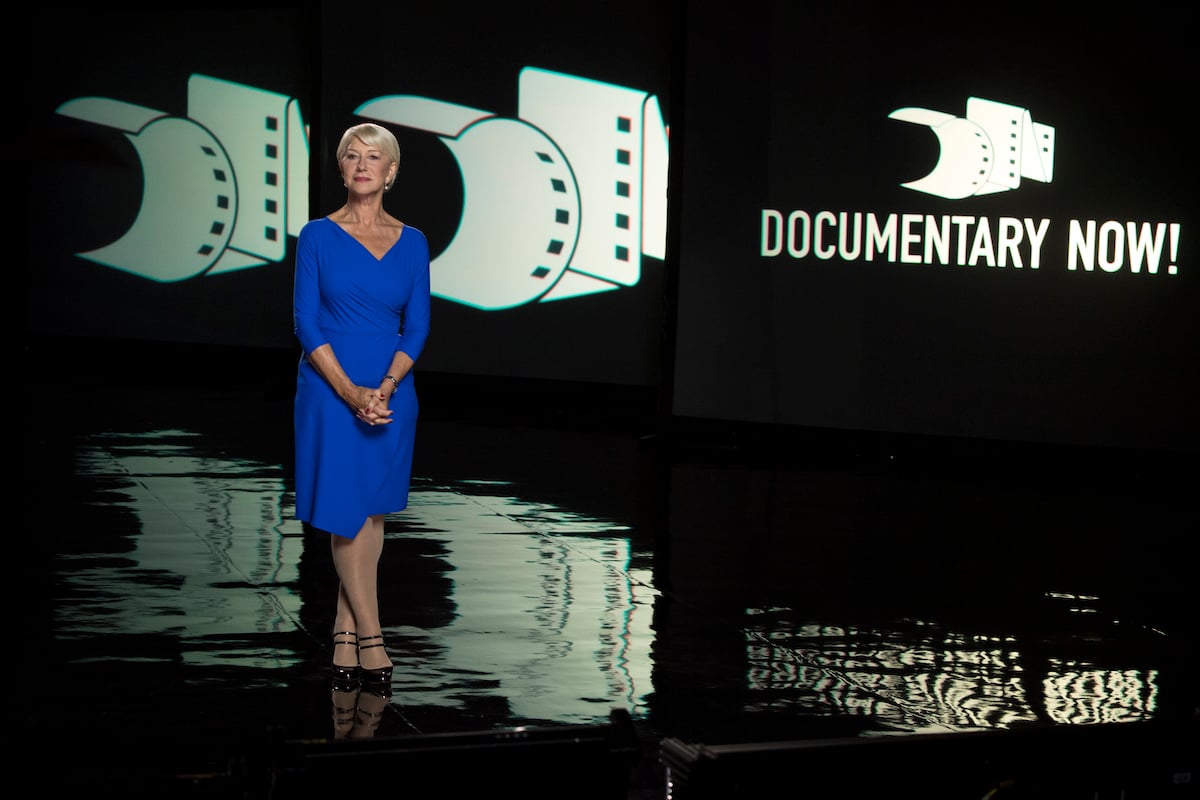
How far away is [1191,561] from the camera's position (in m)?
7.04

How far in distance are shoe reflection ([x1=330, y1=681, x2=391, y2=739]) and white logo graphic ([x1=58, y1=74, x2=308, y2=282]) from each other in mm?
10665

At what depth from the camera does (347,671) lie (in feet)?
15.1

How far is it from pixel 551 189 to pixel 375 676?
7.89 m

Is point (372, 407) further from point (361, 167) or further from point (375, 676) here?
point (375, 676)

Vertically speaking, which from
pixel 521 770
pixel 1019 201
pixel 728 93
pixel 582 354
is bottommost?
pixel 521 770

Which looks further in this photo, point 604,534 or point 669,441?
point 669,441

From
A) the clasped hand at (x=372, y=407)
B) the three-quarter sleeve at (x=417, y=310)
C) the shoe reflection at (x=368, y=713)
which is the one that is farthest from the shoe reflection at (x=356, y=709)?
the three-quarter sleeve at (x=417, y=310)

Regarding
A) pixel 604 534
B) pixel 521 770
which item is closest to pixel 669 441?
pixel 604 534

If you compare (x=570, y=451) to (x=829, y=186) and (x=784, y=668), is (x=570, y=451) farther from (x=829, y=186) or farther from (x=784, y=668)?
(x=784, y=668)

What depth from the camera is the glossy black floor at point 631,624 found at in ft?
7.14

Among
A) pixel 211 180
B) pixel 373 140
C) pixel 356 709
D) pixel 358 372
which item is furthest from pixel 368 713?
pixel 211 180

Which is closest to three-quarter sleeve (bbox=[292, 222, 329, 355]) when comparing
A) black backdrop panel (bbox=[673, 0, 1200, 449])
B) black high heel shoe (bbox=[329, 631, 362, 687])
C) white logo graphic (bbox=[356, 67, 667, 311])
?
black high heel shoe (bbox=[329, 631, 362, 687])

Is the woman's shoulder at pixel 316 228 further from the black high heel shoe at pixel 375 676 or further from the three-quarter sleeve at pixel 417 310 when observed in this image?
the black high heel shoe at pixel 375 676

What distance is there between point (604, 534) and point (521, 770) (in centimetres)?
518
